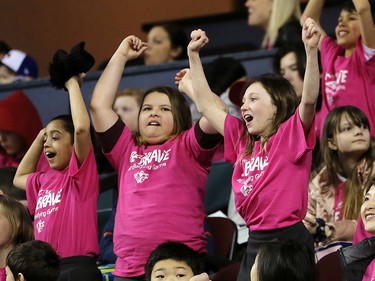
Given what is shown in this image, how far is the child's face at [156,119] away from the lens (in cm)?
511

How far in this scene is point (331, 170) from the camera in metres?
5.33

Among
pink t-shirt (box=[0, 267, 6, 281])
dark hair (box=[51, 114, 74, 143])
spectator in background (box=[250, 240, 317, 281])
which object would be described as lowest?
pink t-shirt (box=[0, 267, 6, 281])

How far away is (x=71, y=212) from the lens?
5.05 metres

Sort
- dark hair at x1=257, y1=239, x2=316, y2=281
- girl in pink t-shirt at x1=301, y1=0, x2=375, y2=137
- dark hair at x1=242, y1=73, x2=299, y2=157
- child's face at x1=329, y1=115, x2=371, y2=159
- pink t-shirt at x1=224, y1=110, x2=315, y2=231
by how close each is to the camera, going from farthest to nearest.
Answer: girl in pink t-shirt at x1=301, y1=0, x2=375, y2=137
child's face at x1=329, y1=115, x2=371, y2=159
dark hair at x1=242, y1=73, x2=299, y2=157
pink t-shirt at x1=224, y1=110, x2=315, y2=231
dark hair at x1=257, y1=239, x2=316, y2=281

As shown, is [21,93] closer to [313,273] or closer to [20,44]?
[20,44]

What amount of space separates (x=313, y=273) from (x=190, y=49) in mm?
1324

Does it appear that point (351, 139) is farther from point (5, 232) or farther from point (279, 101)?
point (5, 232)

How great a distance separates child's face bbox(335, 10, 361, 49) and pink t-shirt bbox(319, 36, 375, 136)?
0.08m

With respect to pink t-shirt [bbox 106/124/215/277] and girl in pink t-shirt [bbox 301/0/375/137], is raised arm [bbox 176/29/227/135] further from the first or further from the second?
girl in pink t-shirt [bbox 301/0/375/137]

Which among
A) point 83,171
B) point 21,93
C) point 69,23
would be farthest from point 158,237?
point 69,23

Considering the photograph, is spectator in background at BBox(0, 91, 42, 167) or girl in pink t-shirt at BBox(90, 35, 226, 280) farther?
spectator in background at BBox(0, 91, 42, 167)

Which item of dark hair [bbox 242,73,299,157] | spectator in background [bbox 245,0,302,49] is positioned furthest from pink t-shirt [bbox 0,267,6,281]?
spectator in background [bbox 245,0,302,49]

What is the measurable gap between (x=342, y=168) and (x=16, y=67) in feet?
10.2

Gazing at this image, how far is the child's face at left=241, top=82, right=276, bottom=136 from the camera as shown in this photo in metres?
4.60
